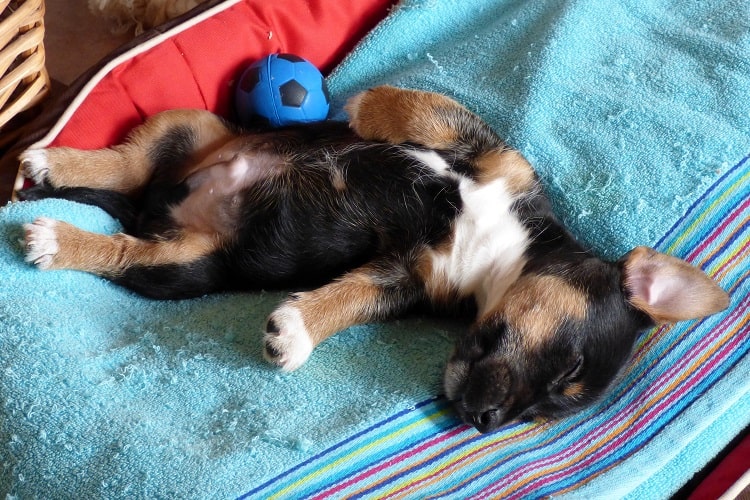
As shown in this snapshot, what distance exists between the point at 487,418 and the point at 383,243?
769mm

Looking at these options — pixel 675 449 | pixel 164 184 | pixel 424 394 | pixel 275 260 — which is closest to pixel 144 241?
pixel 164 184

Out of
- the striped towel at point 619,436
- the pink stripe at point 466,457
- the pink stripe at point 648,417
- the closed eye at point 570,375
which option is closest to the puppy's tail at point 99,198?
the striped towel at point 619,436

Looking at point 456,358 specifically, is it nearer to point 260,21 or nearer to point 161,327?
point 161,327

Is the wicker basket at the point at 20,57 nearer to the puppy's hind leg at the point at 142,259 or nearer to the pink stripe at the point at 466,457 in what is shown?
the puppy's hind leg at the point at 142,259

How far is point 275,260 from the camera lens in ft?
8.82

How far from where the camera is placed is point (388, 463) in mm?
2188

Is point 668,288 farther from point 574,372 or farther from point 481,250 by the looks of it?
point 481,250

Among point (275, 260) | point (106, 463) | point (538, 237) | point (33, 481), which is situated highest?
point (538, 237)

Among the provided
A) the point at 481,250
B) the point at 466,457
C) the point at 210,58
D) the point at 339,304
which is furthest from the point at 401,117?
the point at 466,457

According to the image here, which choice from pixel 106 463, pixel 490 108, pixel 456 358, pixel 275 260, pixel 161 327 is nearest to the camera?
pixel 106 463

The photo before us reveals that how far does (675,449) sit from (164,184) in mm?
2081

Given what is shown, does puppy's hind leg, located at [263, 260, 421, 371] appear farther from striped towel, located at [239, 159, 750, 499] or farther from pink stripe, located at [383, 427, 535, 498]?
pink stripe, located at [383, 427, 535, 498]

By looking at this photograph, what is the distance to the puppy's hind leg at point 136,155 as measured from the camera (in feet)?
8.78

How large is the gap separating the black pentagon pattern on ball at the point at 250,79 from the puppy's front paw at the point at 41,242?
0.98 meters
